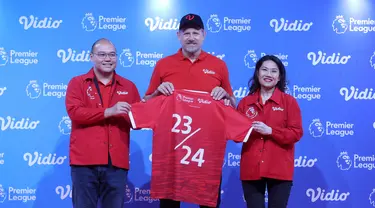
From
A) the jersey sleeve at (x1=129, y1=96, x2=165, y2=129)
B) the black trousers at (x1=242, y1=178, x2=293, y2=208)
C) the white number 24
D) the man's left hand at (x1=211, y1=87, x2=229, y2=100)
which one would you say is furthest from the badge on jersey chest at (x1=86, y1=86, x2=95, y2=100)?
the black trousers at (x1=242, y1=178, x2=293, y2=208)

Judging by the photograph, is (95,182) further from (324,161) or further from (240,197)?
(324,161)

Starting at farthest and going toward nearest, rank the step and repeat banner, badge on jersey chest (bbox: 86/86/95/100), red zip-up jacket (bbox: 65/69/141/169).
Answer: the step and repeat banner
badge on jersey chest (bbox: 86/86/95/100)
red zip-up jacket (bbox: 65/69/141/169)

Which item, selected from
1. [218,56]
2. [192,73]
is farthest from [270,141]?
[218,56]

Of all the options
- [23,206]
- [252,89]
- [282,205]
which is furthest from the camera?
[23,206]

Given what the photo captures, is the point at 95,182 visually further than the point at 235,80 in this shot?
No

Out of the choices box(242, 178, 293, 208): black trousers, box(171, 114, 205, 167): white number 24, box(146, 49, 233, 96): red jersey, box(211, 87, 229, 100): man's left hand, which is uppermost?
box(146, 49, 233, 96): red jersey

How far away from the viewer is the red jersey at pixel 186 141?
275 centimetres

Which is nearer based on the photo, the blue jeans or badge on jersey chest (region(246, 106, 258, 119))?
the blue jeans

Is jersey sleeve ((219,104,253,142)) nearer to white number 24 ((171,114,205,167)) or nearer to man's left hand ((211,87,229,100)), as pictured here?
man's left hand ((211,87,229,100))

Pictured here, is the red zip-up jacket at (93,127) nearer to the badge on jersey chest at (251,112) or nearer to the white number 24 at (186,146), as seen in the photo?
the white number 24 at (186,146)

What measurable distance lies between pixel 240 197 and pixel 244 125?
1.42m

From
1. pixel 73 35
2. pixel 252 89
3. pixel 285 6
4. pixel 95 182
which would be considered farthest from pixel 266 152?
pixel 73 35

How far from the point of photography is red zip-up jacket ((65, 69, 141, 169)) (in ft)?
8.90

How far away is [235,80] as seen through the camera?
402 centimetres
